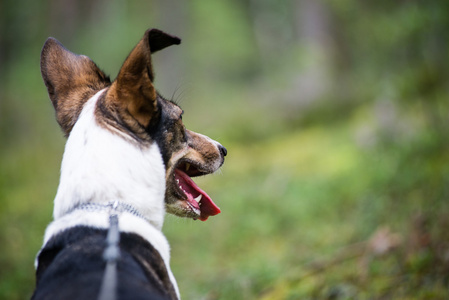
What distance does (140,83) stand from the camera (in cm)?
231

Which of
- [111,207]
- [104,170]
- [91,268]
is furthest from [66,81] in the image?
[91,268]

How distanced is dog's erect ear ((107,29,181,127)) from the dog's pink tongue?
559 mm

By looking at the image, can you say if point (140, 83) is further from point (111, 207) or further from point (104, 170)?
point (111, 207)

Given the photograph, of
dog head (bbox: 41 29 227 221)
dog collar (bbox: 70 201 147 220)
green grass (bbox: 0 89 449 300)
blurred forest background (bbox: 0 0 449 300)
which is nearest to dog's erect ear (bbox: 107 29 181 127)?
dog head (bbox: 41 29 227 221)

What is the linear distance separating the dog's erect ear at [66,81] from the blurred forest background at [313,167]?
121 centimetres

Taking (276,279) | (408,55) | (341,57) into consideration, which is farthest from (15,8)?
(276,279)

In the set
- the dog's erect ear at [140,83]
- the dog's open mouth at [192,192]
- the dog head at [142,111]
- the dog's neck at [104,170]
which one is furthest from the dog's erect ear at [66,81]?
the dog's open mouth at [192,192]

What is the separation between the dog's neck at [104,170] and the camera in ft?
7.46

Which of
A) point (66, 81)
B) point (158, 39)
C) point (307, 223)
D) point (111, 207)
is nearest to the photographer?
point (111, 207)

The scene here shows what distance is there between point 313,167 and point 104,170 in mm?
7365

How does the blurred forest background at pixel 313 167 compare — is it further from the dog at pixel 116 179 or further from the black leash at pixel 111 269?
the black leash at pixel 111 269

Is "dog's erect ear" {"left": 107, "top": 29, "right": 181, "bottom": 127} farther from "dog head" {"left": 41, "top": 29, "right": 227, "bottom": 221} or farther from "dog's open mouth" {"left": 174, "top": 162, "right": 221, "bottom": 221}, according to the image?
"dog's open mouth" {"left": 174, "top": 162, "right": 221, "bottom": 221}

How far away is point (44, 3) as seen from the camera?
2280cm

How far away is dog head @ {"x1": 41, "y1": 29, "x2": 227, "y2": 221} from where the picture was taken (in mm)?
2336
